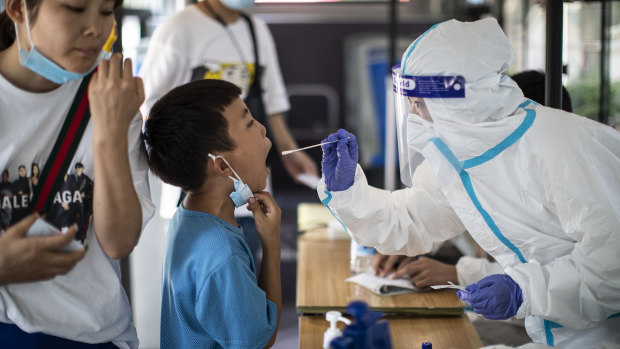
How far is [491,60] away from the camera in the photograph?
1.52 meters

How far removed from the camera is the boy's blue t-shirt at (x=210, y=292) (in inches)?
54.3

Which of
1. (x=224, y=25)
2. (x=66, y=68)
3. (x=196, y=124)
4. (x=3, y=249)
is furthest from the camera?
(x=224, y=25)

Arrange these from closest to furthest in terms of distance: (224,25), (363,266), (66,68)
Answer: (66,68)
(363,266)
(224,25)

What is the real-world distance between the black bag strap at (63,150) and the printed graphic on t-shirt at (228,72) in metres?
1.20

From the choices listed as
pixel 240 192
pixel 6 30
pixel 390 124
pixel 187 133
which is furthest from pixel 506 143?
pixel 390 124

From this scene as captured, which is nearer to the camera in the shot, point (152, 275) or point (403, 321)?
point (403, 321)

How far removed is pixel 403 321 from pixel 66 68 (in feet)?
3.42

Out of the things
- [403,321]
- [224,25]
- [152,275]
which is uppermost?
[224,25]

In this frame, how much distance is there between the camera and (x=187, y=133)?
1.49 m

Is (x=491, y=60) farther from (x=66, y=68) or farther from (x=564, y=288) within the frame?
(x=66, y=68)

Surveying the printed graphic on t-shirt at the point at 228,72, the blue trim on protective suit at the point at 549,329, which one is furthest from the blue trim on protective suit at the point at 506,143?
the printed graphic on t-shirt at the point at 228,72

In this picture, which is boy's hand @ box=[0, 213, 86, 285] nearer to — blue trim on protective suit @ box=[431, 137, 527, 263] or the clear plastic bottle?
blue trim on protective suit @ box=[431, 137, 527, 263]

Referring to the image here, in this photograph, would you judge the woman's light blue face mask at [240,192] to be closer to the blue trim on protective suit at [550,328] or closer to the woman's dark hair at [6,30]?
the woman's dark hair at [6,30]

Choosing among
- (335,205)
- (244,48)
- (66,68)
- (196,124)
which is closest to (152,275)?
(244,48)
